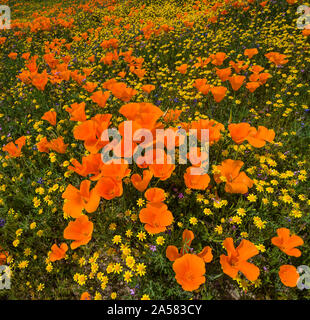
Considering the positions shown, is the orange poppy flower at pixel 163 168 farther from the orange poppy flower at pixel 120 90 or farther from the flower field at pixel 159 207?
the orange poppy flower at pixel 120 90

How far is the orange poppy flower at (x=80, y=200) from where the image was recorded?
1.68m

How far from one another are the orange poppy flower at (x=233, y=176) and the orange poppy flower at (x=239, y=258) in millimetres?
536

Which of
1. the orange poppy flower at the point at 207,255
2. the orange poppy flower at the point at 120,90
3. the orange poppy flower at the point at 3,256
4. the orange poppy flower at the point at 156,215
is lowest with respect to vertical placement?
the orange poppy flower at the point at 3,256

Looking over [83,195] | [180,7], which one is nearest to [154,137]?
[83,195]

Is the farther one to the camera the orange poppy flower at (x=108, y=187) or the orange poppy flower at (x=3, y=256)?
the orange poppy flower at (x=3, y=256)

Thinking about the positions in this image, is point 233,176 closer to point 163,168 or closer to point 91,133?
point 163,168

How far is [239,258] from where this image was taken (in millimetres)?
1559

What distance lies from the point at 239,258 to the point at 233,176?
2.64ft

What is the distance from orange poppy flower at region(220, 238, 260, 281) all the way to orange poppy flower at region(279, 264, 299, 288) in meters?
0.30

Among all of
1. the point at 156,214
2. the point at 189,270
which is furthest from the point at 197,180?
the point at 189,270

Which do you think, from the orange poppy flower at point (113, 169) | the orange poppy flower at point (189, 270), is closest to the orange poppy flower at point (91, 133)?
the orange poppy flower at point (113, 169)
